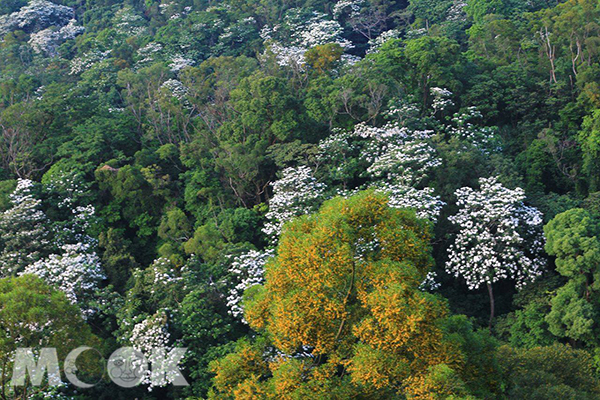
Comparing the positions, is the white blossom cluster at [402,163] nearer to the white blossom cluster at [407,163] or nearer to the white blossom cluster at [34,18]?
the white blossom cluster at [407,163]

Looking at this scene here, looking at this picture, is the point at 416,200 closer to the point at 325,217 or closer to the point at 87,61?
the point at 325,217

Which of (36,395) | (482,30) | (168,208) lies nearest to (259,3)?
(482,30)

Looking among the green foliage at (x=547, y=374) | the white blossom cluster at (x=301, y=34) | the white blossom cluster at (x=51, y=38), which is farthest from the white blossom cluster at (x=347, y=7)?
the green foliage at (x=547, y=374)

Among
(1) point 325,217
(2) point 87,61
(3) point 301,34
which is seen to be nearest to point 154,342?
(1) point 325,217

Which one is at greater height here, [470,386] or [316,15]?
[316,15]

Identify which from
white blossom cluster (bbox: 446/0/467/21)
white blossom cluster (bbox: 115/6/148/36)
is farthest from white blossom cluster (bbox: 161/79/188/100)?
white blossom cluster (bbox: 446/0/467/21)

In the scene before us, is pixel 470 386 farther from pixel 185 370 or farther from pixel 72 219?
pixel 72 219

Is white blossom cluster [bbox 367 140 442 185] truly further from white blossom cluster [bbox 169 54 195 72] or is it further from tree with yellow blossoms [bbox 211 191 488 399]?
white blossom cluster [bbox 169 54 195 72]
